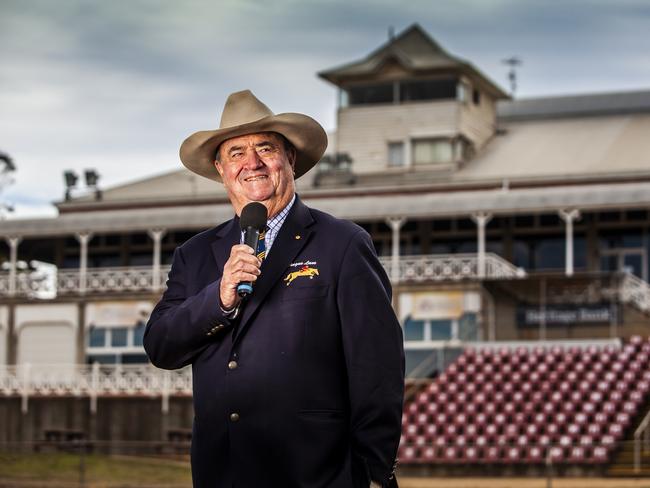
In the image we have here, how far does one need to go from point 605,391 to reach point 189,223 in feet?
53.3

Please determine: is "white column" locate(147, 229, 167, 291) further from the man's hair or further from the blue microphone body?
the blue microphone body

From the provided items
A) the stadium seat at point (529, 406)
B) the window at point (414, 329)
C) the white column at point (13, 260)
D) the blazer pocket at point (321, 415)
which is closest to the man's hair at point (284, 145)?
the blazer pocket at point (321, 415)

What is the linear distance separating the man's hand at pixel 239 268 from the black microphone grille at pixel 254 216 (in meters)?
0.17

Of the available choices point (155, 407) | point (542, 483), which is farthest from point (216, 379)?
point (155, 407)

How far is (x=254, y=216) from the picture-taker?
5.33 metres

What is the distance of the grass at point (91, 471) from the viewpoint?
25.4m

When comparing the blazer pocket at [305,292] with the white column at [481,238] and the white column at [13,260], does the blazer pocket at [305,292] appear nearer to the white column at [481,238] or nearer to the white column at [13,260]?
the white column at [481,238]

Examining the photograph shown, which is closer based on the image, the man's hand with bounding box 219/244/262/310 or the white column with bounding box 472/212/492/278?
the man's hand with bounding box 219/244/262/310

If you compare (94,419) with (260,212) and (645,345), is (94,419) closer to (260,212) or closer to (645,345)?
(645,345)

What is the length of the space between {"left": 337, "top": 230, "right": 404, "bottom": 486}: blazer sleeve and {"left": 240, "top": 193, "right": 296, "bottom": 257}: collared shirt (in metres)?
0.29

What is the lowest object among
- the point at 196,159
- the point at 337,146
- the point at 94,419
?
the point at 94,419

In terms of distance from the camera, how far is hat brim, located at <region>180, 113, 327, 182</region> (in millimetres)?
5598

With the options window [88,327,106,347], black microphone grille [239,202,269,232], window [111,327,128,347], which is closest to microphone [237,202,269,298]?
black microphone grille [239,202,269,232]

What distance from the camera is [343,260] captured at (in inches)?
216
